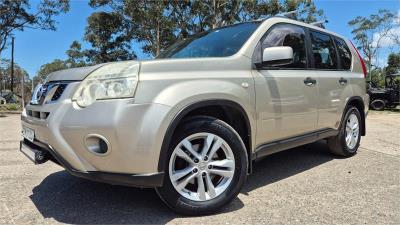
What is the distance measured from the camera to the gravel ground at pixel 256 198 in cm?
312

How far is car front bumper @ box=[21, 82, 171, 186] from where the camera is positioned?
9.05 feet

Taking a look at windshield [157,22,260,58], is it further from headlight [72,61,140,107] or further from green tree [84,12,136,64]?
green tree [84,12,136,64]

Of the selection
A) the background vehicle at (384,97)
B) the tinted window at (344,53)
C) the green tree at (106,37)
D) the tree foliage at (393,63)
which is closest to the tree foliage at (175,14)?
the green tree at (106,37)

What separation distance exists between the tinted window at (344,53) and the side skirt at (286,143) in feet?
3.45

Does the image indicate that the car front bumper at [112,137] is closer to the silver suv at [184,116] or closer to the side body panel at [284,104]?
the silver suv at [184,116]

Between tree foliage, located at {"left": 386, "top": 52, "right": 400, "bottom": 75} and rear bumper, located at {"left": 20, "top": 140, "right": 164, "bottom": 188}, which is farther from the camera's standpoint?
tree foliage, located at {"left": 386, "top": 52, "right": 400, "bottom": 75}

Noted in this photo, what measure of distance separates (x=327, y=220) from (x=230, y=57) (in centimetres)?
161

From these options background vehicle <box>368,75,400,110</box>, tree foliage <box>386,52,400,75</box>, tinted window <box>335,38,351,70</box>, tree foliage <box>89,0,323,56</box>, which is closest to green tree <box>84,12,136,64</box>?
tree foliage <box>89,0,323,56</box>

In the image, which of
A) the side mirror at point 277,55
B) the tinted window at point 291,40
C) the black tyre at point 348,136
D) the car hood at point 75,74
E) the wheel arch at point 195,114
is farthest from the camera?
the black tyre at point 348,136

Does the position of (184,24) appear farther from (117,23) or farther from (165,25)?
(117,23)

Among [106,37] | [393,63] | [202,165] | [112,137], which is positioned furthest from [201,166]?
[393,63]

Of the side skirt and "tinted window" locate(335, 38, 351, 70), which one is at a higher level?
"tinted window" locate(335, 38, 351, 70)

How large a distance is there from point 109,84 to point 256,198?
1777mm

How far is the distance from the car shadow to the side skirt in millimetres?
442
